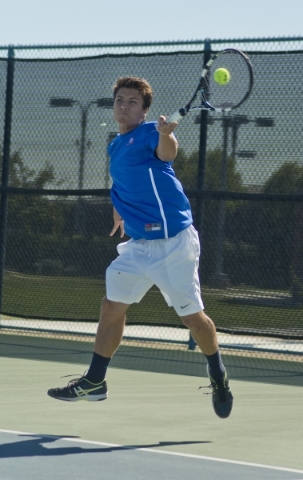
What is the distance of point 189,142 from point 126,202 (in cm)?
379

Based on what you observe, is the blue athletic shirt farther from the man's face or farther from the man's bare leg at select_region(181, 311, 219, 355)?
the man's bare leg at select_region(181, 311, 219, 355)

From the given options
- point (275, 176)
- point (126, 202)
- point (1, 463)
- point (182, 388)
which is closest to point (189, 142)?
point (275, 176)

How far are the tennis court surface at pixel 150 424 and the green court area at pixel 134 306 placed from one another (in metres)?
0.55

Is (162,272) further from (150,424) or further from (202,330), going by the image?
(150,424)

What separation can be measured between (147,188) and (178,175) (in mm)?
4001

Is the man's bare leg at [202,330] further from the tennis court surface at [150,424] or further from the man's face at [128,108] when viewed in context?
the man's face at [128,108]

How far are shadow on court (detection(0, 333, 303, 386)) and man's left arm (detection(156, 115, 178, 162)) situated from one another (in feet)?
9.14

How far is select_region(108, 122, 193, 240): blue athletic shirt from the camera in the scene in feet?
16.8

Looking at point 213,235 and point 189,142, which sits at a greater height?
point 189,142

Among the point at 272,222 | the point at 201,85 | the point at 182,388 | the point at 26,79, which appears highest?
the point at 201,85

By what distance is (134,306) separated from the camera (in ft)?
30.6

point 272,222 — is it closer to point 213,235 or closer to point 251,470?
point 213,235

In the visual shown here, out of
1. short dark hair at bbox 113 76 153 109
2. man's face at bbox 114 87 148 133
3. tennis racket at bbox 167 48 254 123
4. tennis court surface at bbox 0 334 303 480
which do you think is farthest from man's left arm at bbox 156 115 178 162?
tennis court surface at bbox 0 334 303 480

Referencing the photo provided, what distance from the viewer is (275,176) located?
8641 mm
